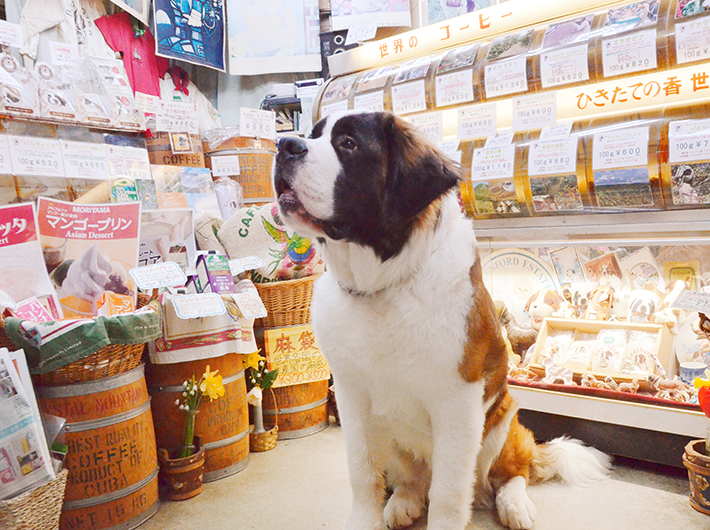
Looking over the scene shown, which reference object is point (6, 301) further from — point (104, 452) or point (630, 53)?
point (630, 53)

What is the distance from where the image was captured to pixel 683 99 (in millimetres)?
1784

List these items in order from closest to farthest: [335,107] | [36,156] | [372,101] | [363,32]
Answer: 1. [36,156]
2. [372,101]
3. [335,107]
4. [363,32]

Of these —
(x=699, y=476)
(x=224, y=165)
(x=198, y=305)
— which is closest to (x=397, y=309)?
(x=198, y=305)

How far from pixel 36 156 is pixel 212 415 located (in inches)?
56.9

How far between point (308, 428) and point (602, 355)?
4.41 feet

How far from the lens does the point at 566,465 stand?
180cm

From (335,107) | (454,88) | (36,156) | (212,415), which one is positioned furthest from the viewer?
(335,107)

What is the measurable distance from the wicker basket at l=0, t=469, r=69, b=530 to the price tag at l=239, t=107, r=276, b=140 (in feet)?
7.36

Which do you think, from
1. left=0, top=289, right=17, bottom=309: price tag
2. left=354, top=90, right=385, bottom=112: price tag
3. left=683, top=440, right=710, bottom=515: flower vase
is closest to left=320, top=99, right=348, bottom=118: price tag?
left=354, top=90, right=385, bottom=112: price tag

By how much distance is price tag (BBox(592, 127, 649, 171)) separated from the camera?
172cm

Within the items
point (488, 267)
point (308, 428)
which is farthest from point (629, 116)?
point (308, 428)

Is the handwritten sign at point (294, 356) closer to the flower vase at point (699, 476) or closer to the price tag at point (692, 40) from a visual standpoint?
the flower vase at point (699, 476)

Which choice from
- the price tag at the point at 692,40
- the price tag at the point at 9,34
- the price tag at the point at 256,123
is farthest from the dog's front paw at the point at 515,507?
the price tag at the point at 9,34

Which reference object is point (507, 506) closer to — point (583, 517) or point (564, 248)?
point (583, 517)
